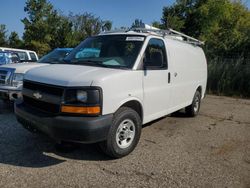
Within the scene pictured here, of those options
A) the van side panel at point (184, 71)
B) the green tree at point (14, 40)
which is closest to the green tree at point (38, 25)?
the green tree at point (14, 40)

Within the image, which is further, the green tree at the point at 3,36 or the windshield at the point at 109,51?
the green tree at the point at 3,36

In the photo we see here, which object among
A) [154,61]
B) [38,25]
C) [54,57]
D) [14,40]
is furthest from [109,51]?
[14,40]

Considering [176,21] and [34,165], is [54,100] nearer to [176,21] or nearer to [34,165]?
[34,165]

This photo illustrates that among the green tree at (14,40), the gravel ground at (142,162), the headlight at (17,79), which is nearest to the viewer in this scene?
the gravel ground at (142,162)

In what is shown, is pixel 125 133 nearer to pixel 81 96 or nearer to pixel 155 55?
pixel 81 96

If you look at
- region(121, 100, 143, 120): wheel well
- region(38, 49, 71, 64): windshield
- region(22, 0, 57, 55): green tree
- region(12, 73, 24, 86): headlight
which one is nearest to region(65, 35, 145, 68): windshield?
region(121, 100, 143, 120): wheel well

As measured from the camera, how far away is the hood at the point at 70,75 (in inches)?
157

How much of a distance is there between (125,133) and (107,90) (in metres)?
0.92

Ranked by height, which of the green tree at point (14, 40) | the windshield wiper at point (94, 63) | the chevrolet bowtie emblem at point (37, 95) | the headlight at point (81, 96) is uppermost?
the green tree at point (14, 40)

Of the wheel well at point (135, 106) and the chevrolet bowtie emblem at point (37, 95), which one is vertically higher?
the chevrolet bowtie emblem at point (37, 95)

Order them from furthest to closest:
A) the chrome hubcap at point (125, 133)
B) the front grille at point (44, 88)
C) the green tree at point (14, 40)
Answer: the green tree at point (14, 40), the chrome hubcap at point (125, 133), the front grille at point (44, 88)

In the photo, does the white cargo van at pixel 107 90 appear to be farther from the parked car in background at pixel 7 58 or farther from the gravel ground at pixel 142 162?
the parked car in background at pixel 7 58

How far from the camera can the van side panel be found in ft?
20.1

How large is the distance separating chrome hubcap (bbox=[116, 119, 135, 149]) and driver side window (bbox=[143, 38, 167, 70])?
1105mm
